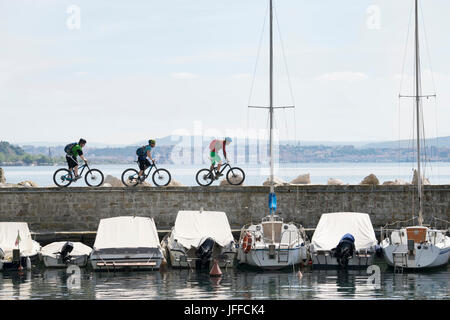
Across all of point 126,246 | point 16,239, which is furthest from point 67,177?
point 126,246

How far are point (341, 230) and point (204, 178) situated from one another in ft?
21.6

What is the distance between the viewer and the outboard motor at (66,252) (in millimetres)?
31844

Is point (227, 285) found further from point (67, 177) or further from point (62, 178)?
point (62, 178)

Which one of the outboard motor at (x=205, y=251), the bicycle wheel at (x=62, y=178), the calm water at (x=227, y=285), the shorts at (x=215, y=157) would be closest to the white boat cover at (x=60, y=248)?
the calm water at (x=227, y=285)

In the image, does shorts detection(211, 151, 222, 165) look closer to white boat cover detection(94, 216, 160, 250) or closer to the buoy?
white boat cover detection(94, 216, 160, 250)

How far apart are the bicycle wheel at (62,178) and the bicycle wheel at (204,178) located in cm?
512

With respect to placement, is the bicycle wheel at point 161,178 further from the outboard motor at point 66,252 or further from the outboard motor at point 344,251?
the outboard motor at point 344,251

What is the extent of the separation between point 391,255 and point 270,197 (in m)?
5.52

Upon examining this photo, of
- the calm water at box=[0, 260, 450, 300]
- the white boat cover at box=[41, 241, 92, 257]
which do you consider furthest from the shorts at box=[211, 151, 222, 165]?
the white boat cover at box=[41, 241, 92, 257]

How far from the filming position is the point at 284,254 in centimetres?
3112
